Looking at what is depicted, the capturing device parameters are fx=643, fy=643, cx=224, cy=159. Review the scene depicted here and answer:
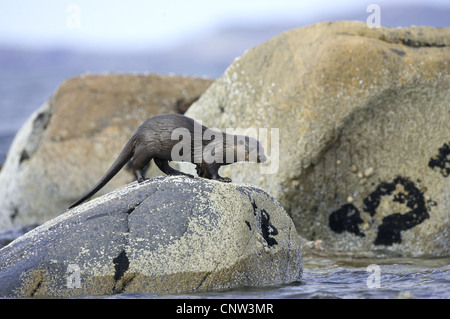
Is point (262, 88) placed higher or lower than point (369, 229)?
higher

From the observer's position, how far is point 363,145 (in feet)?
25.2

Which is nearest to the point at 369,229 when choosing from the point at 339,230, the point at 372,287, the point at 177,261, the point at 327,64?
the point at 339,230

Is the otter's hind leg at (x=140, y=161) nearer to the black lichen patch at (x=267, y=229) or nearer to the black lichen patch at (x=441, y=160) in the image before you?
the black lichen patch at (x=267, y=229)

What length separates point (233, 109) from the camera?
829cm

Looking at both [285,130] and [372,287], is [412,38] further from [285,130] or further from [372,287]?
[372,287]

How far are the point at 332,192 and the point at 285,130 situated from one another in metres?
0.94

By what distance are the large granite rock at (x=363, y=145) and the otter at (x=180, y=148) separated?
166cm

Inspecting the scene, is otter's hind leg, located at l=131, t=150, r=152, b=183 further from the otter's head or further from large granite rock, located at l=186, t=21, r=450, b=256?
large granite rock, located at l=186, t=21, r=450, b=256

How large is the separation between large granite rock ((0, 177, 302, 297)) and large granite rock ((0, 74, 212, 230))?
473 centimetres

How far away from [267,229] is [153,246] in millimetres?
1047

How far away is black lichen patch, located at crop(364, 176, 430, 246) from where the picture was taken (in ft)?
24.8

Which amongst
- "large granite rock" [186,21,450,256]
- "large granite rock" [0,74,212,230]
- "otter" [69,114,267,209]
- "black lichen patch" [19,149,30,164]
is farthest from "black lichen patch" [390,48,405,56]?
"black lichen patch" [19,149,30,164]

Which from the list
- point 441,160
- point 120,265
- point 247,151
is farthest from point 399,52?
point 120,265
